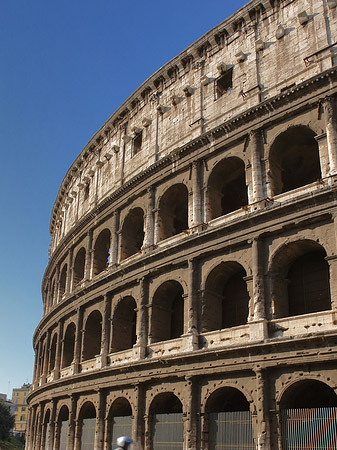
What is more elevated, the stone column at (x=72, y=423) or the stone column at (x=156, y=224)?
the stone column at (x=156, y=224)

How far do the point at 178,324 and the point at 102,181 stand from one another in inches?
336

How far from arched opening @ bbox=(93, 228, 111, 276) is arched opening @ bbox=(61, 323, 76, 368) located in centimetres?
290

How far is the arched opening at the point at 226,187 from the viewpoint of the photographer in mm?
17125

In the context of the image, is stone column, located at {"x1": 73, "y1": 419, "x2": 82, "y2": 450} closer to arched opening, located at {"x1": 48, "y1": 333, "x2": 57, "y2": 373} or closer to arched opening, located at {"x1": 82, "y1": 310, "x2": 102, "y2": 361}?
arched opening, located at {"x1": 82, "y1": 310, "x2": 102, "y2": 361}

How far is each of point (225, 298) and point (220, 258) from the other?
1446mm

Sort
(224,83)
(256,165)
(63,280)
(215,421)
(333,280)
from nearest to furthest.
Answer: (333,280) → (215,421) → (256,165) → (224,83) → (63,280)

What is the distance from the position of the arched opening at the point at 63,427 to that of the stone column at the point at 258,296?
10483 mm

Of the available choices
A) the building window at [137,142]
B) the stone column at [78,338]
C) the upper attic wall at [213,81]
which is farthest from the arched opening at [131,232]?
the stone column at [78,338]

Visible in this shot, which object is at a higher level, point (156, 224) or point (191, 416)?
point (156, 224)

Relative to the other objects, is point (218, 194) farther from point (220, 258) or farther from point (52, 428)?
point (52, 428)

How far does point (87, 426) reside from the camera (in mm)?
19219

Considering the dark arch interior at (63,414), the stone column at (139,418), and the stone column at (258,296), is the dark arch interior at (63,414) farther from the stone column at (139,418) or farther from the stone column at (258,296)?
the stone column at (258,296)

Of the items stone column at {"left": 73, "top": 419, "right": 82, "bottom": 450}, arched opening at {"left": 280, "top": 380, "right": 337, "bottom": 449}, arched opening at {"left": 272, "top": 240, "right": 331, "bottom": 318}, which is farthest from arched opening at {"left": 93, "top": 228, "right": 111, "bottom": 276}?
arched opening at {"left": 280, "top": 380, "right": 337, "bottom": 449}

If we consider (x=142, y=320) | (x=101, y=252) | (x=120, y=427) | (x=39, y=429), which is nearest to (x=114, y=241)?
(x=101, y=252)
